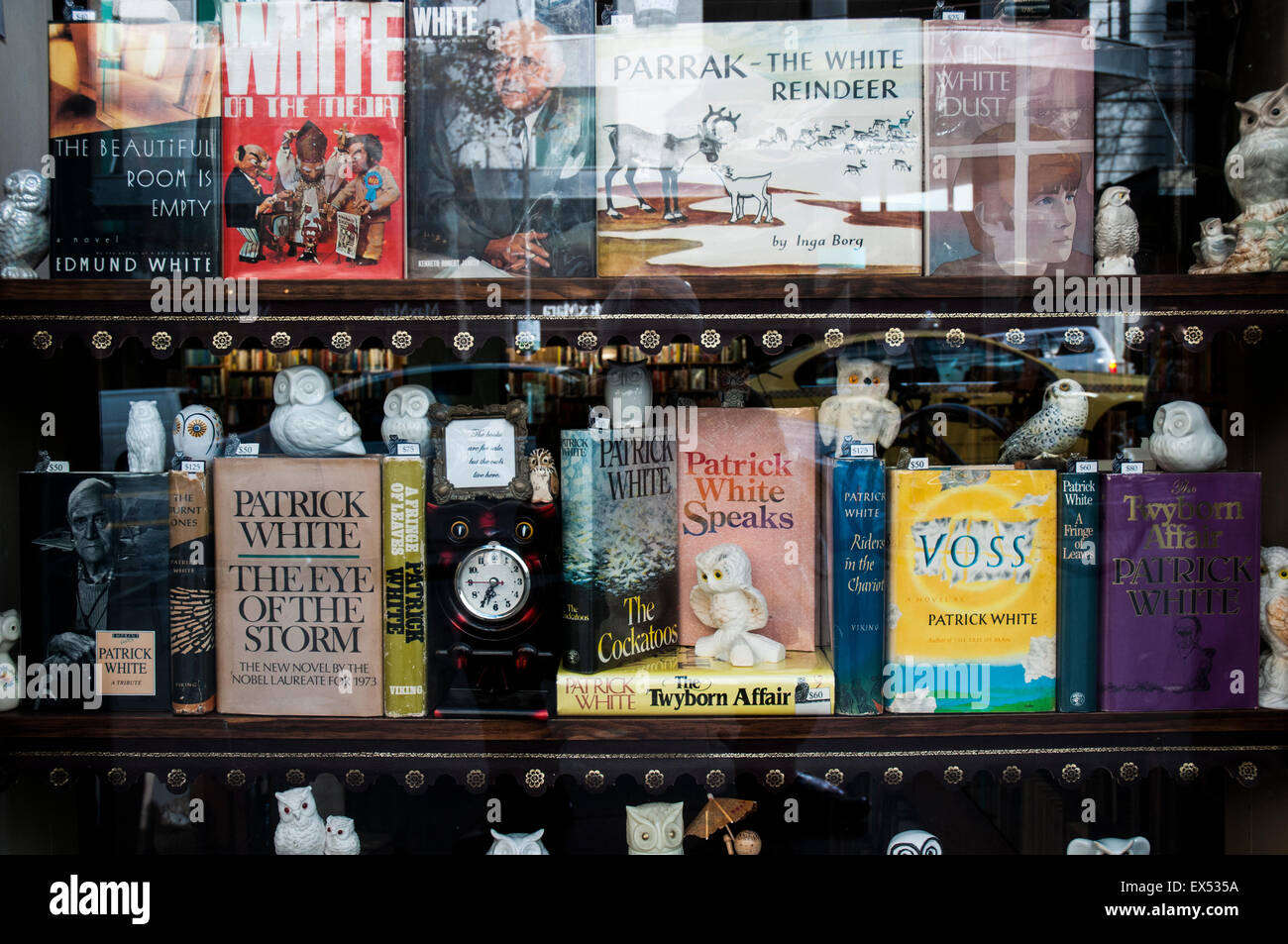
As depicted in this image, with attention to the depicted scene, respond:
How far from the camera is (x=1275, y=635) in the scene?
1535 millimetres

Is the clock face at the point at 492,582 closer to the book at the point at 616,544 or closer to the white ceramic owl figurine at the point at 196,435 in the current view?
the book at the point at 616,544

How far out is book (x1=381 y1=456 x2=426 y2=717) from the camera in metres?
1.52

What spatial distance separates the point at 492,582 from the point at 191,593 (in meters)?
0.52

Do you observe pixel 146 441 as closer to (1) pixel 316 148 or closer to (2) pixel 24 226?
(2) pixel 24 226

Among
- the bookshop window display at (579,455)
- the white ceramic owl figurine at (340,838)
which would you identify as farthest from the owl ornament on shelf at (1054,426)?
the white ceramic owl figurine at (340,838)

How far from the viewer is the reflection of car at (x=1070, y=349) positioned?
1.55 metres

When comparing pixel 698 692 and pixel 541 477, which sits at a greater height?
pixel 541 477

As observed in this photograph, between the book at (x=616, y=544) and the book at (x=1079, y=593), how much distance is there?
0.67 m

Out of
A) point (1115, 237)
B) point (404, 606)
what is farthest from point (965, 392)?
point (404, 606)

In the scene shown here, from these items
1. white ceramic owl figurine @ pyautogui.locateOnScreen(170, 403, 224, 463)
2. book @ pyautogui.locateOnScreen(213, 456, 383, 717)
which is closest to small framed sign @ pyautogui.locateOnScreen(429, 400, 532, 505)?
book @ pyautogui.locateOnScreen(213, 456, 383, 717)
